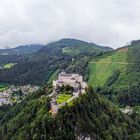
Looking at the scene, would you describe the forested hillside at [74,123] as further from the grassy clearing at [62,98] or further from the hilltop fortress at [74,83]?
the grassy clearing at [62,98]

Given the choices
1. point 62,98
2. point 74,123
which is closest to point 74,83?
point 62,98

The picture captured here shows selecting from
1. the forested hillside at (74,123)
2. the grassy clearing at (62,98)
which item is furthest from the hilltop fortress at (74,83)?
the grassy clearing at (62,98)

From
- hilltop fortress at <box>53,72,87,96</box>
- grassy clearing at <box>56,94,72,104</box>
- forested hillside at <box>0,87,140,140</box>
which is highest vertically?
hilltop fortress at <box>53,72,87,96</box>

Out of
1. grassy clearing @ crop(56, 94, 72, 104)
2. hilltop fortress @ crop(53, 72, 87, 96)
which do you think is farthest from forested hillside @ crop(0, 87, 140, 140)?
grassy clearing @ crop(56, 94, 72, 104)

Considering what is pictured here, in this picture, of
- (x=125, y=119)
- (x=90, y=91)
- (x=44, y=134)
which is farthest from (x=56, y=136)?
(x=125, y=119)

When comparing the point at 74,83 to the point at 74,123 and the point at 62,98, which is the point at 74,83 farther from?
the point at 74,123

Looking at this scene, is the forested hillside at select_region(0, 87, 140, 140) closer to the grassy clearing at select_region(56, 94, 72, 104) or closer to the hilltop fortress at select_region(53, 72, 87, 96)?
the hilltop fortress at select_region(53, 72, 87, 96)

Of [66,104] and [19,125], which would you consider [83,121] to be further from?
[19,125]

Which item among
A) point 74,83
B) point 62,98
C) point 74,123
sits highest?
point 74,83
